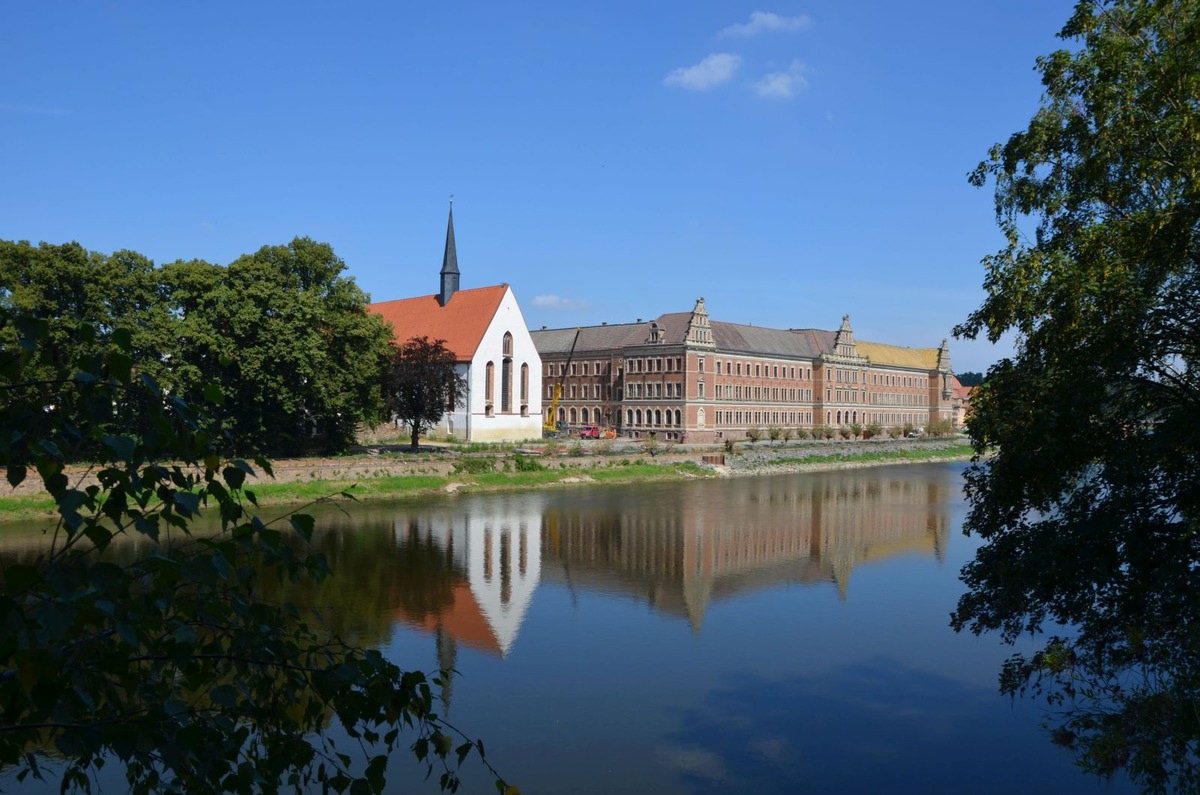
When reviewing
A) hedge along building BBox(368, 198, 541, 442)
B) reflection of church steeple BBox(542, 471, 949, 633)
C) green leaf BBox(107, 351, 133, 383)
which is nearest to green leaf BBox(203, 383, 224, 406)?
green leaf BBox(107, 351, 133, 383)

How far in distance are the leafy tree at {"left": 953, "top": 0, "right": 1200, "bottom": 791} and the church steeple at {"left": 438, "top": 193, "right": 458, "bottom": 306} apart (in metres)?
60.9

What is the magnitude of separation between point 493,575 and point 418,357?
99.1ft

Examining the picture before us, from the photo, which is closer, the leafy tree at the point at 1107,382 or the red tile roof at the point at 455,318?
the leafy tree at the point at 1107,382

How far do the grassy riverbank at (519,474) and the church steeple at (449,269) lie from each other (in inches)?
924

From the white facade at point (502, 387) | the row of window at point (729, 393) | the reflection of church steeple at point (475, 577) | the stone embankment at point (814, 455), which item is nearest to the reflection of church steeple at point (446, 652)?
the reflection of church steeple at point (475, 577)

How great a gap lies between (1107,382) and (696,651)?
898 cm

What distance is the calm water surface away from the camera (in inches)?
488

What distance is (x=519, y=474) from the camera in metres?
48.1

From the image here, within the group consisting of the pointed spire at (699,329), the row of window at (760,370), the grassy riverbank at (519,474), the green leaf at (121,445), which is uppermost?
the pointed spire at (699,329)

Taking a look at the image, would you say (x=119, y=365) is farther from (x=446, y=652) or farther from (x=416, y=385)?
(x=416, y=385)

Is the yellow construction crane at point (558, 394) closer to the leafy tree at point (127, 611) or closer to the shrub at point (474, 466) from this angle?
the shrub at point (474, 466)

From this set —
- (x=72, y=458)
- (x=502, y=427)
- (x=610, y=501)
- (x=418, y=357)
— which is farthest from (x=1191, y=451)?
(x=502, y=427)

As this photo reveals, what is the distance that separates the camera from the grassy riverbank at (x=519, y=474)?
122 feet

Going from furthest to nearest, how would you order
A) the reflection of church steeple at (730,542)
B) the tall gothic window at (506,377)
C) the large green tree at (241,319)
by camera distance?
the tall gothic window at (506,377)
the large green tree at (241,319)
the reflection of church steeple at (730,542)
